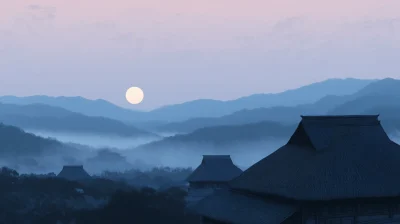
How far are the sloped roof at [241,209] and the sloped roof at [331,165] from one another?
527mm

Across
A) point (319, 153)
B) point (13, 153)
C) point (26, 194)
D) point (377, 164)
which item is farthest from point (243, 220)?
point (13, 153)

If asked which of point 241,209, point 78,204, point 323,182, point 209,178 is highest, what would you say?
point 209,178

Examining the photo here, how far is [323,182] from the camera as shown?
23.5 meters

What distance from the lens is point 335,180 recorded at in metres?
23.8

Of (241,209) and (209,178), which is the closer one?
(241,209)

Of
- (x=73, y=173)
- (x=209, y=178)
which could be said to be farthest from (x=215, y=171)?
(x=73, y=173)

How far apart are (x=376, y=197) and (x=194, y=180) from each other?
3863 centimetres

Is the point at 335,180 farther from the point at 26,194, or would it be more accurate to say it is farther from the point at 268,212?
the point at 26,194

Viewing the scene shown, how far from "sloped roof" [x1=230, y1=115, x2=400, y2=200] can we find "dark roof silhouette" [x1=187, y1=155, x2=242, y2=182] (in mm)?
32860

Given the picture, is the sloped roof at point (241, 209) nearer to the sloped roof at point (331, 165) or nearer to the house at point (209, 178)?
the sloped roof at point (331, 165)

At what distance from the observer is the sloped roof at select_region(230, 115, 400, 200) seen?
2350cm

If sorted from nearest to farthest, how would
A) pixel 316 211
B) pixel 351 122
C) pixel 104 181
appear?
pixel 316 211, pixel 351 122, pixel 104 181

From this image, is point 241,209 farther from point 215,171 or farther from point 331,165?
point 215,171

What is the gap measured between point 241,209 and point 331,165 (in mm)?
4554
